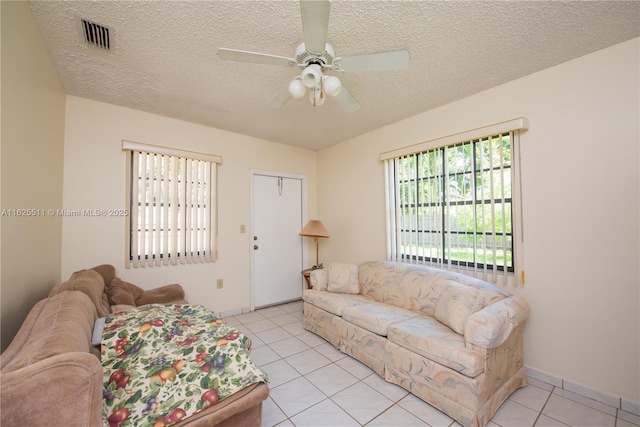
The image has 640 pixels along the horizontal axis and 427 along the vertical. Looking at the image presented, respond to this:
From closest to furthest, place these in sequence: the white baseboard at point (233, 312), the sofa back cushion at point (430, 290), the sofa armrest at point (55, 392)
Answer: the sofa armrest at point (55, 392) → the sofa back cushion at point (430, 290) → the white baseboard at point (233, 312)

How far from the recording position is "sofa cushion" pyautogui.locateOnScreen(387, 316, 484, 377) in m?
1.62

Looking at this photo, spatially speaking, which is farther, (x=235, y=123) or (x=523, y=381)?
(x=235, y=123)

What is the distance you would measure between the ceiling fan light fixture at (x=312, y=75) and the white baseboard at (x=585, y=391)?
280 centimetres

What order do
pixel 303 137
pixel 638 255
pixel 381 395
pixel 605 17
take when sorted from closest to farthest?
pixel 605 17 → pixel 638 255 → pixel 381 395 → pixel 303 137

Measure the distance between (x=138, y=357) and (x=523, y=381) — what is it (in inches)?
104

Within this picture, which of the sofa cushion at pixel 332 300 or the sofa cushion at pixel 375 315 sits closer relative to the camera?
the sofa cushion at pixel 375 315

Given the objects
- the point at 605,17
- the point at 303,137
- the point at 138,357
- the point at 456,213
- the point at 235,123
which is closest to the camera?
the point at 138,357

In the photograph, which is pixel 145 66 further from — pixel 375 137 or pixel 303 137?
pixel 375 137

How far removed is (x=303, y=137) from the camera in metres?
3.80

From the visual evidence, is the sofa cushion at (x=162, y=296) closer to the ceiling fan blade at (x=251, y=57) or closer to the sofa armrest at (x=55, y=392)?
the sofa armrest at (x=55, y=392)

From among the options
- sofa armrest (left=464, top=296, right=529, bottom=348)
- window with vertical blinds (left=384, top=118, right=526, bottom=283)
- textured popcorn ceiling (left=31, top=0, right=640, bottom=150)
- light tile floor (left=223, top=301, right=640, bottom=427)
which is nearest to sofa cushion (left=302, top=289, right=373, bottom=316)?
light tile floor (left=223, top=301, right=640, bottom=427)

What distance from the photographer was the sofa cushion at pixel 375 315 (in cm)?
221

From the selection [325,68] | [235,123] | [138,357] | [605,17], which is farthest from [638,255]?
[235,123]

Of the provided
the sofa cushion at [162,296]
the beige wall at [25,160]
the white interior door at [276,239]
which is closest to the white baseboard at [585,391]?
the white interior door at [276,239]
